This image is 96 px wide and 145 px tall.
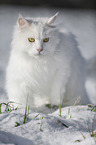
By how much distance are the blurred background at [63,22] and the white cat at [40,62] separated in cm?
35

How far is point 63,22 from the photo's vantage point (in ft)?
11.7

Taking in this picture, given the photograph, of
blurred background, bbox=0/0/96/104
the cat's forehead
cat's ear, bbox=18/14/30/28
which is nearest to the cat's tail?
blurred background, bbox=0/0/96/104

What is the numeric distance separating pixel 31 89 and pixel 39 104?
0.33 meters

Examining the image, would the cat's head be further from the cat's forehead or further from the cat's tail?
the cat's tail

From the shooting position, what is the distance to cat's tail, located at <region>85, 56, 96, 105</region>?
4.37 meters

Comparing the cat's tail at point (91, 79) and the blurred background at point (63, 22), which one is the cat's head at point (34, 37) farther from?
the cat's tail at point (91, 79)

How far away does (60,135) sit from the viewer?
5.36 ft

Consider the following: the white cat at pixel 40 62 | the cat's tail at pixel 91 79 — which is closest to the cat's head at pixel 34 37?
the white cat at pixel 40 62

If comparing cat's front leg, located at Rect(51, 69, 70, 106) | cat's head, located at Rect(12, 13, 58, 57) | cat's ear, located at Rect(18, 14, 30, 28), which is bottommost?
cat's front leg, located at Rect(51, 69, 70, 106)

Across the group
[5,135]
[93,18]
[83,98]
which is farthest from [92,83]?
[93,18]

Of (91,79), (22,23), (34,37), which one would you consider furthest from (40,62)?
(91,79)

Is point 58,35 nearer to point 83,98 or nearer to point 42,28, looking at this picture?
point 42,28

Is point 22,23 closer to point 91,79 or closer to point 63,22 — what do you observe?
point 63,22

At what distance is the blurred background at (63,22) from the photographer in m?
5.06
